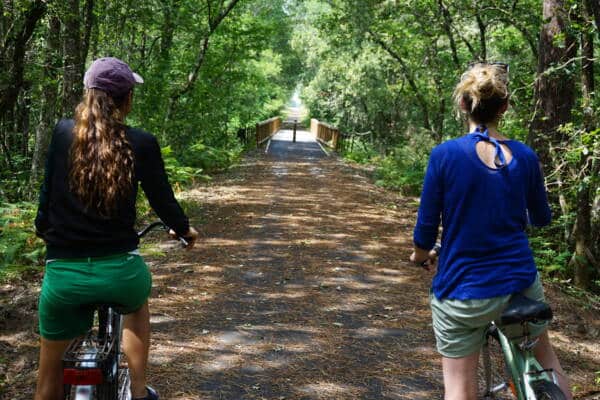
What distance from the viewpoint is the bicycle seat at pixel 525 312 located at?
2.38 metres

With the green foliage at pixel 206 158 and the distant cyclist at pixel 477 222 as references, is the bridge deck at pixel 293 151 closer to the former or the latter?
the green foliage at pixel 206 158

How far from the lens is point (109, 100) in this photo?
2.57 m

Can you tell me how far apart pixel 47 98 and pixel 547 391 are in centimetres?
1035

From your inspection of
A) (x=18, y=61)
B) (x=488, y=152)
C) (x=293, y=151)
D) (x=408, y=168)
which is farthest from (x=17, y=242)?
(x=293, y=151)

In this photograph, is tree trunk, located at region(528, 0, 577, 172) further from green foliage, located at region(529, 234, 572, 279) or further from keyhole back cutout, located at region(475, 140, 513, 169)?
keyhole back cutout, located at region(475, 140, 513, 169)

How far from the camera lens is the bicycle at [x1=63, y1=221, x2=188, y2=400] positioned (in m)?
2.36

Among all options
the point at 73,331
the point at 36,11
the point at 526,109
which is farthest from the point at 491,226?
the point at 526,109

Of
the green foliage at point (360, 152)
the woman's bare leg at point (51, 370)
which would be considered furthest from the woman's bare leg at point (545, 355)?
the green foliage at point (360, 152)

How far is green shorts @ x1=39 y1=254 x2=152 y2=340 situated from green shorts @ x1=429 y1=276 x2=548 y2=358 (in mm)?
1320

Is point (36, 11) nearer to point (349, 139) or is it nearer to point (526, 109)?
point (526, 109)

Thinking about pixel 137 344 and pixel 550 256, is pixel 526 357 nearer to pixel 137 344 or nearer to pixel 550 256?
pixel 137 344

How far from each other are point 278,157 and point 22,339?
19.2m

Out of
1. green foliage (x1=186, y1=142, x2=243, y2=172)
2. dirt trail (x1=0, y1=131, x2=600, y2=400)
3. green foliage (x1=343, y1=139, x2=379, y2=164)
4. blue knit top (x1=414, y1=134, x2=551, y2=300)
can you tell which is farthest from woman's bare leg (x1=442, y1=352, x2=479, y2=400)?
green foliage (x1=343, y1=139, x2=379, y2=164)

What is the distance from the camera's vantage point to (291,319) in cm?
569
